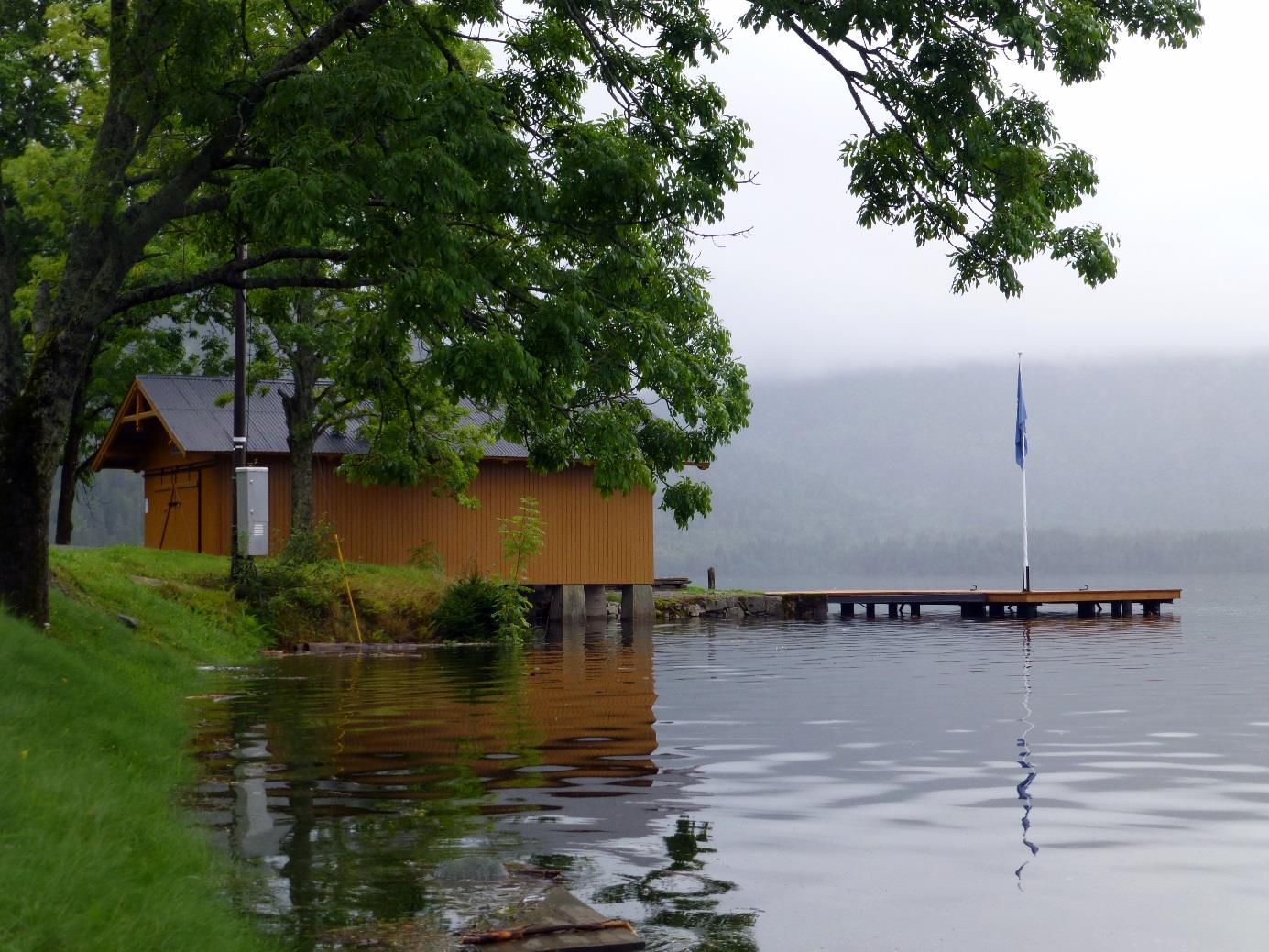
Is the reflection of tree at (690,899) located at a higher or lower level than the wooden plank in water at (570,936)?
lower

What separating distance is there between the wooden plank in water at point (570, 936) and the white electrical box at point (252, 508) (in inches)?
894

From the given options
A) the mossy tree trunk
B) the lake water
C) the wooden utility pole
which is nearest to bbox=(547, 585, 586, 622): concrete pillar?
the mossy tree trunk

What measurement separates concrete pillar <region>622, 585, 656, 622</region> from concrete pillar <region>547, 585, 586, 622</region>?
2528mm

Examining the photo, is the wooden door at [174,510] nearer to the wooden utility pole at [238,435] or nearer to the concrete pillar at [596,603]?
the wooden utility pole at [238,435]

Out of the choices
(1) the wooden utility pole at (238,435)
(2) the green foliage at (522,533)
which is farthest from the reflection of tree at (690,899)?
(2) the green foliage at (522,533)

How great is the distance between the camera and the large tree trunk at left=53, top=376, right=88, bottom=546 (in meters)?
44.3

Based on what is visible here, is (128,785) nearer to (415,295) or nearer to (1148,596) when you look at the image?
(415,295)

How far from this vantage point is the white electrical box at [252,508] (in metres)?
28.8

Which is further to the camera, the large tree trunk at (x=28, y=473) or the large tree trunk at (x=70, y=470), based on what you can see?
the large tree trunk at (x=70, y=470)

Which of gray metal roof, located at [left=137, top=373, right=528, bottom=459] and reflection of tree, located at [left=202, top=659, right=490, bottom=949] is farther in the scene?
gray metal roof, located at [left=137, top=373, right=528, bottom=459]

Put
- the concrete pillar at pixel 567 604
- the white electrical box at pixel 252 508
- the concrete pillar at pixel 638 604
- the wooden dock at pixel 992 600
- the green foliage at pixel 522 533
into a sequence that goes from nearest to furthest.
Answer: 1. the white electrical box at pixel 252 508
2. the green foliage at pixel 522 533
3. the concrete pillar at pixel 567 604
4. the concrete pillar at pixel 638 604
5. the wooden dock at pixel 992 600

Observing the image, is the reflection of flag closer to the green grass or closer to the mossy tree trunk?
the mossy tree trunk

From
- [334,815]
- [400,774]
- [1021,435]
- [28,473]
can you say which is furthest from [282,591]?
[1021,435]

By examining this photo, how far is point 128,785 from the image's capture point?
8.72 meters
